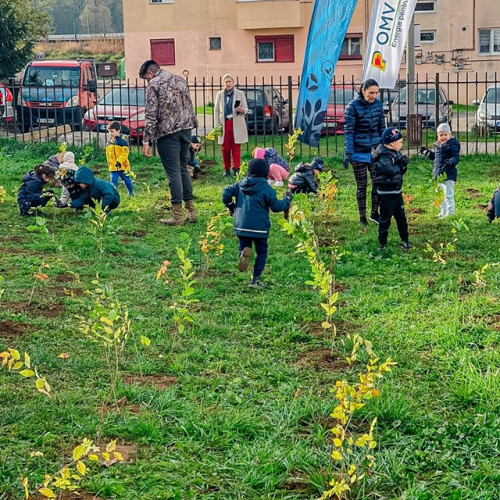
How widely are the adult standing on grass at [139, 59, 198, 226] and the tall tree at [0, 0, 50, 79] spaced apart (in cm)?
1834

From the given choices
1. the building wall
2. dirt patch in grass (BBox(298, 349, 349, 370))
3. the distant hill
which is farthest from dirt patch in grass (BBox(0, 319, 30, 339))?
the distant hill

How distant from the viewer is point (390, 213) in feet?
30.9

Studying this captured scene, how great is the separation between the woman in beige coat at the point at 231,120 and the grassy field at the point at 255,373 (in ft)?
17.1

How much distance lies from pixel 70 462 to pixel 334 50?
9.56 metres

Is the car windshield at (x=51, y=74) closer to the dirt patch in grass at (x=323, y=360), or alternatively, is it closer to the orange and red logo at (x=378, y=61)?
the orange and red logo at (x=378, y=61)

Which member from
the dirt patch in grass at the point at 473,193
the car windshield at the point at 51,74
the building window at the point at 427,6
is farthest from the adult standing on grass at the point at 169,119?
the building window at the point at 427,6

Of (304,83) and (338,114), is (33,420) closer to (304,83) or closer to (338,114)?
(304,83)

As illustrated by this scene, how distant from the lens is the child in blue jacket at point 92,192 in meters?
11.6

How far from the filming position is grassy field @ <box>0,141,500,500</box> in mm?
4590

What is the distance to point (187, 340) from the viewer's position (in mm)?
6695

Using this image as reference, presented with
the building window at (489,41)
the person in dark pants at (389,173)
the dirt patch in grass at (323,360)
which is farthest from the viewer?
the building window at (489,41)

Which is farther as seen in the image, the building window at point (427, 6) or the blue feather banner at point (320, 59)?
the building window at point (427, 6)

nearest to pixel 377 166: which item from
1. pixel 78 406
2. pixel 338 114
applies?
pixel 78 406

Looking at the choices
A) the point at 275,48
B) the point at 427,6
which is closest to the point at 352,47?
the point at 275,48
